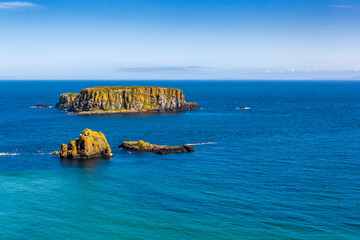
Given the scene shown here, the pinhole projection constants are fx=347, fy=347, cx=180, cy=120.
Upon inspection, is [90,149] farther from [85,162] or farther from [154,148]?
[154,148]

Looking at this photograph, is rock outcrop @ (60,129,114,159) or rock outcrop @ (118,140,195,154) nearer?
rock outcrop @ (60,129,114,159)

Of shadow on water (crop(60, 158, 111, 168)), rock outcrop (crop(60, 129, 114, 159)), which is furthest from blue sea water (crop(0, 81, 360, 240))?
rock outcrop (crop(60, 129, 114, 159))

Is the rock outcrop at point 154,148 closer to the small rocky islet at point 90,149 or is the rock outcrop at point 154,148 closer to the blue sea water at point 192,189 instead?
the small rocky islet at point 90,149

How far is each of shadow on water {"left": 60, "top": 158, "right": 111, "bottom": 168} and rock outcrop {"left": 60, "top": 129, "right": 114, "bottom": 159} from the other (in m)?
2.17

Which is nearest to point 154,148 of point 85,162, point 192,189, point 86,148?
point 86,148

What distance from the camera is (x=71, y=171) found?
9006 cm

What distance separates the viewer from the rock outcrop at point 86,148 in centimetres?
10316

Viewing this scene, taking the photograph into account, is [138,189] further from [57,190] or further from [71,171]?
[71,171]

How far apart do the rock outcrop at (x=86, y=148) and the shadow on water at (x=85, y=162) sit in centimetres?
217

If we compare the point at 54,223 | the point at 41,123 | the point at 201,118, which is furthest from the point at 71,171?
the point at 201,118

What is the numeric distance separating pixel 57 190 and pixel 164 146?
1729 inches

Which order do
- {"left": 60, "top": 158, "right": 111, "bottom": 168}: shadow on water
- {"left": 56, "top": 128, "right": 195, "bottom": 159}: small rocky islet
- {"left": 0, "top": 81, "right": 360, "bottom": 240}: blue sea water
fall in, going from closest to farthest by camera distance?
{"left": 0, "top": 81, "right": 360, "bottom": 240}: blue sea water, {"left": 60, "top": 158, "right": 111, "bottom": 168}: shadow on water, {"left": 56, "top": 128, "right": 195, "bottom": 159}: small rocky islet

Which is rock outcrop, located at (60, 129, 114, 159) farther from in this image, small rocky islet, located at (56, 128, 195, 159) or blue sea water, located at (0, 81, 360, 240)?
blue sea water, located at (0, 81, 360, 240)

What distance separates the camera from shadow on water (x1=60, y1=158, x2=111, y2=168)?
96000 mm
